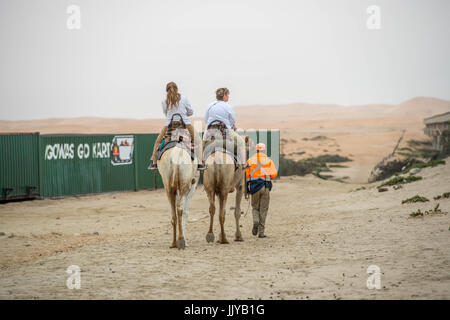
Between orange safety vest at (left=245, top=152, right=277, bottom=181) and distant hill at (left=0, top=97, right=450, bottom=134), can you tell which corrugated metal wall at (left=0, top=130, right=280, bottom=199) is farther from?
distant hill at (left=0, top=97, right=450, bottom=134)

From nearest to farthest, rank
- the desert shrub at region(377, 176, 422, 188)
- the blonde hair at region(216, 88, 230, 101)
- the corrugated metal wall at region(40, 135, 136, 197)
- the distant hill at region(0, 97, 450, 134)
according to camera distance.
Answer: the blonde hair at region(216, 88, 230, 101) → the desert shrub at region(377, 176, 422, 188) → the corrugated metal wall at region(40, 135, 136, 197) → the distant hill at region(0, 97, 450, 134)

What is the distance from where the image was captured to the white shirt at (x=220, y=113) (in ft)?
39.4

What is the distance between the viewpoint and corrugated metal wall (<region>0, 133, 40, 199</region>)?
69.5ft

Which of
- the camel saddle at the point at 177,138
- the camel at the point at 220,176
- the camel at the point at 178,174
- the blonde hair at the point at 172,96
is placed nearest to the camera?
the camel at the point at 178,174

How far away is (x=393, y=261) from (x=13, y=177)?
16108 mm

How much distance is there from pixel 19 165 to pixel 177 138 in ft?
39.8

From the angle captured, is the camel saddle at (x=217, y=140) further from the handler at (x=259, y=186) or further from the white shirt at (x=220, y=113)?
the handler at (x=259, y=186)

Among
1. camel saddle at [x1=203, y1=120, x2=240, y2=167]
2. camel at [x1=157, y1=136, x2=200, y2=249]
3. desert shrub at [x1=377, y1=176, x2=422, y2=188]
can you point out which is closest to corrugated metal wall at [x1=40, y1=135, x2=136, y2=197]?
desert shrub at [x1=377, y1=176, x2=422, y2=188]

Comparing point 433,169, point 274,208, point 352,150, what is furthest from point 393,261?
point 352,150

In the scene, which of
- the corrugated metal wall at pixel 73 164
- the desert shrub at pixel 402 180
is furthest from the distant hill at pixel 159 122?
the desert shrub at pixel 402 180

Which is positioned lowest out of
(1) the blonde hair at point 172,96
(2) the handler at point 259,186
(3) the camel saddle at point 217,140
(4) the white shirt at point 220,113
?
(2) the handler at point 259,186

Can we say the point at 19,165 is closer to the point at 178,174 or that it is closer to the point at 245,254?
the point at 178,174

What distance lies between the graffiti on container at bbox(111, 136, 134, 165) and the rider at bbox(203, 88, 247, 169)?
1394cm

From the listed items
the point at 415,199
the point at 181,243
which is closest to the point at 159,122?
the point at 415,199
